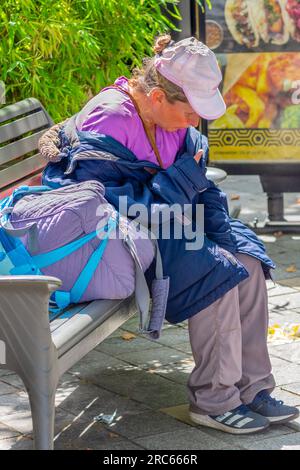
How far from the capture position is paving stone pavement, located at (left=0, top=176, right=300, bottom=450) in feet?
14.1

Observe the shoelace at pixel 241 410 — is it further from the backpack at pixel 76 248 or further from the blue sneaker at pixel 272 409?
the backpack at pixel 76 248

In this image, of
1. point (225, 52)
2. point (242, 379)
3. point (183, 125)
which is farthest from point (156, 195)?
point (225, 52)

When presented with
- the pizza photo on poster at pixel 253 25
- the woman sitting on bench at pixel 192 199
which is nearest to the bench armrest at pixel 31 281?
the woman sitting on bench at pixel 192 199

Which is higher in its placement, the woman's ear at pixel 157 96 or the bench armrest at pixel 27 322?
the woman's ear at pixel 157 96

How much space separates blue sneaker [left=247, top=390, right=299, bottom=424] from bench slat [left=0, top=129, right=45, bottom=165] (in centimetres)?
154

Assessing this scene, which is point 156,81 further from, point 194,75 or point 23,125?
point 23,125

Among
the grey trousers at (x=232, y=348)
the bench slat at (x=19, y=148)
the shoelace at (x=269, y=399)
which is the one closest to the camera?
the grey trousers at (x=232, y=348)

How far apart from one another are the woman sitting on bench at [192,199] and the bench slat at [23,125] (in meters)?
0.44

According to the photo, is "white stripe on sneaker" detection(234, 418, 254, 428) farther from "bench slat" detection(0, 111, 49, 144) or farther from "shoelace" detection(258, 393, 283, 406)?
"bench slat" detection(0, 111, 49, 144)

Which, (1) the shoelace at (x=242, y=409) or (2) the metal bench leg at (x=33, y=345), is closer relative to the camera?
(2) the metal bench leg at (x=33, y=345)

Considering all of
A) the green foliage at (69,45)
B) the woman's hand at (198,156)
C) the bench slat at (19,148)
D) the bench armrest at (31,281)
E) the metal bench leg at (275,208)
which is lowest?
the metal bench leg at (275,208)

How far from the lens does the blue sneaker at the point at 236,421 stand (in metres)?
4.38

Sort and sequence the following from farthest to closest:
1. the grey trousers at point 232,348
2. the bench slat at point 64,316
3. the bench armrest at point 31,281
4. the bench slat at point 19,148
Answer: the bench slat at point 19,148, the grey trousers at point 232,348, the bench slat at point 64,316, the bench armrest at point 31,281

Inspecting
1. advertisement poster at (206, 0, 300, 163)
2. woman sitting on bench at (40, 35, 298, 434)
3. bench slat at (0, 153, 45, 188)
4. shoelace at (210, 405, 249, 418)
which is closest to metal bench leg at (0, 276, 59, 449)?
woman sitting on bench at (40, 35, 298, 434)
